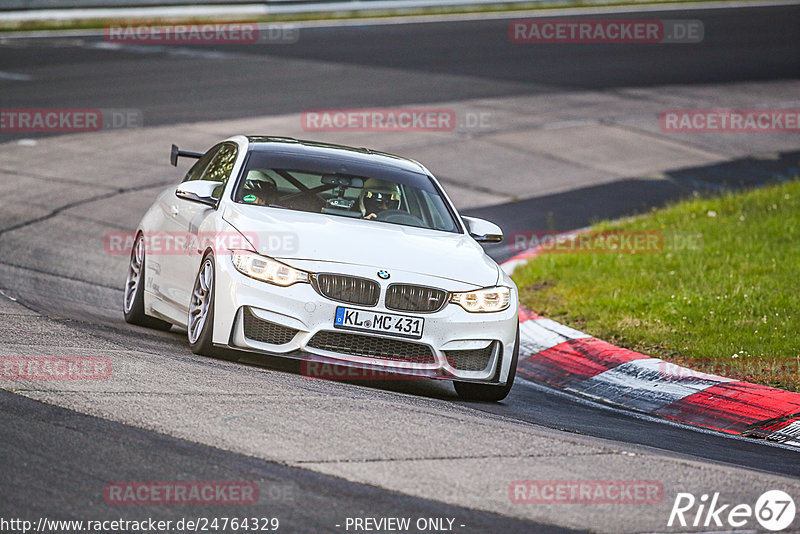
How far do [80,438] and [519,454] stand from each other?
208 cm

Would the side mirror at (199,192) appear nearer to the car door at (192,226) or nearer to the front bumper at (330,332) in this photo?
the car door at (192,226)

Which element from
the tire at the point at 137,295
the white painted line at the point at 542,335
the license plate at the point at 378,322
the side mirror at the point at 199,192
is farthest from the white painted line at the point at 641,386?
the tire at the point at 137,295

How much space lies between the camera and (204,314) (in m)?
7.97

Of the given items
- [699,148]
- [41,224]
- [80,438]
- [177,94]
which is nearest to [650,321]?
[80,438]

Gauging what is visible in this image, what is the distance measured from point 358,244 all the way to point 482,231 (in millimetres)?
1411

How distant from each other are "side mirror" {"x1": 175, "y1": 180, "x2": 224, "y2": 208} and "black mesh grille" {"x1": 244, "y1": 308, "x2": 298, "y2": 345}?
133 centimetres

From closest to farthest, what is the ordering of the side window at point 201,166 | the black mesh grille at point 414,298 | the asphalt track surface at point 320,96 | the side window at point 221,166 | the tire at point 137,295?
the asphalt track surface at point 320,96, the black mesh grille at point 414,298, the side window at point 221,166, the tire at point 137,295, the side window at point 201,166

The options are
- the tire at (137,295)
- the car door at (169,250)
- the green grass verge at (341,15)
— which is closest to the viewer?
the car door at (169,250)

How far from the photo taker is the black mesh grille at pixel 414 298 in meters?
7.67

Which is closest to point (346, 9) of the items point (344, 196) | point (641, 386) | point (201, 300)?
point (344, 196)

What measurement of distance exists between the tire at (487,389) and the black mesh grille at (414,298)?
0.66 metres

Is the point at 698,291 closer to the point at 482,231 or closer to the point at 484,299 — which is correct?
the point at 482,231

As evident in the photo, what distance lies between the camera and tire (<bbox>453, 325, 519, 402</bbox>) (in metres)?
8.10

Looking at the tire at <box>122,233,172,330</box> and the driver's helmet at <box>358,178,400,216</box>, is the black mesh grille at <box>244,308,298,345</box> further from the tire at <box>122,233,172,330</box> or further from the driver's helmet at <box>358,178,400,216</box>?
the tire at <box>122,233,172,330</box>
